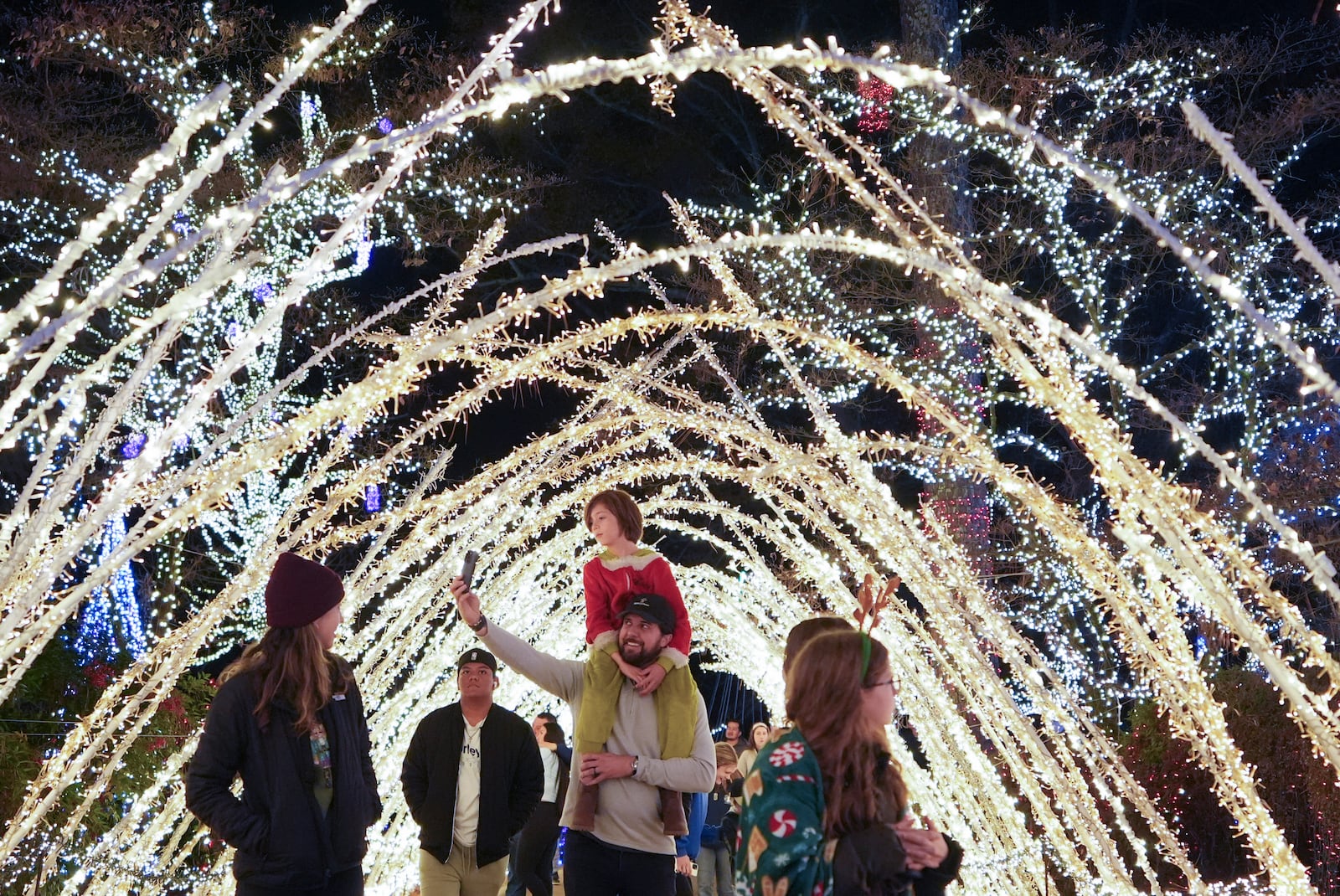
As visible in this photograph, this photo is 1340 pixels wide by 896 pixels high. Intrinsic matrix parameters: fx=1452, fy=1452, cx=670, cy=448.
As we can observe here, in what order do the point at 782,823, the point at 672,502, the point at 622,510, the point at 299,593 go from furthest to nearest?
the point at 672,502 < the point at 622,510 < the point at 299,593 < the point at 782,823

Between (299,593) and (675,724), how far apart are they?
143 centimetres

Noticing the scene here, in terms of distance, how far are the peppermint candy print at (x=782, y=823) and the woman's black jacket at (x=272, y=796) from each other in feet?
5.36

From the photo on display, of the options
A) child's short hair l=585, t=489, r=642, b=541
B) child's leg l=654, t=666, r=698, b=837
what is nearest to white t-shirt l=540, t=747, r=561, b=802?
child's short hair l=585, t=489, r=642, b=541

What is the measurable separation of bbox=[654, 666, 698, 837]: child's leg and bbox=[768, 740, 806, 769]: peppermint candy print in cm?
199

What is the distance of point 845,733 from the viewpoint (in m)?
2.84

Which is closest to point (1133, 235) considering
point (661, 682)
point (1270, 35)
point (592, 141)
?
point (1270, 35)

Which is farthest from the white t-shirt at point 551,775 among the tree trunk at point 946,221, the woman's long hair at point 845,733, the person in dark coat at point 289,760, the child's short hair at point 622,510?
the tree trunk at point 946,221

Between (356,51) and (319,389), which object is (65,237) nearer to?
(356,51)

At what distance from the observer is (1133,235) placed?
14938 millimetres

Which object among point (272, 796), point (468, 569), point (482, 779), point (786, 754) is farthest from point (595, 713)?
point (786, 754)

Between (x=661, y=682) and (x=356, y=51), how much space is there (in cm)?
1084

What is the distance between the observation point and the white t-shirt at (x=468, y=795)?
5715 mm

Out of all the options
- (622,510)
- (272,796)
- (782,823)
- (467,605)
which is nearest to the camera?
(782,823)

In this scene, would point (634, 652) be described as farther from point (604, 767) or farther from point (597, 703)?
point (604, 767)
